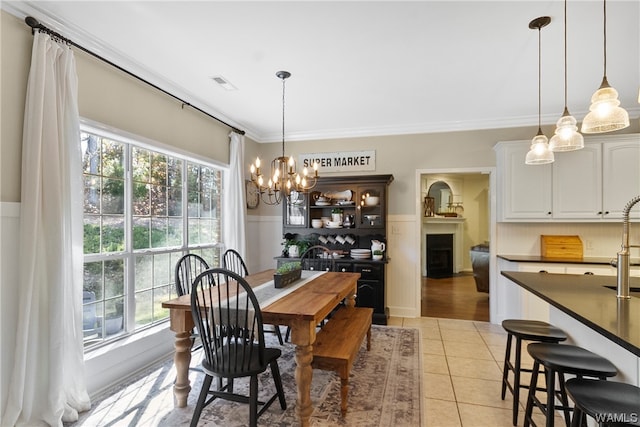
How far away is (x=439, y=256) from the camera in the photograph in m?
8.07

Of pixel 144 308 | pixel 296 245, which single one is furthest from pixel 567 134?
pixel 144 308

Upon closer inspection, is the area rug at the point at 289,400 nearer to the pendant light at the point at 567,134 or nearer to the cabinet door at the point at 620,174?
the pendant light at the point at 567,134

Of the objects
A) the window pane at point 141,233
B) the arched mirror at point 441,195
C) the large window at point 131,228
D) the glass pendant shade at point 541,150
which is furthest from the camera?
the arched mirror at point 441,195

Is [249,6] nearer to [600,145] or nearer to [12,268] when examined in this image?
[12,268]

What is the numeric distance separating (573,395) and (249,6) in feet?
8.84

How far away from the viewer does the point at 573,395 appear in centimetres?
133

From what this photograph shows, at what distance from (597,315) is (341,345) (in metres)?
1.53

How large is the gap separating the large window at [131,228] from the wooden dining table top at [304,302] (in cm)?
87

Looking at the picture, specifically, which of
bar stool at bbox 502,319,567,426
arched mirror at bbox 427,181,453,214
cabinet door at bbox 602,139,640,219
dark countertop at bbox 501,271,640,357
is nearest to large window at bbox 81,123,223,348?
bar stool at bbox 502,319,567,426

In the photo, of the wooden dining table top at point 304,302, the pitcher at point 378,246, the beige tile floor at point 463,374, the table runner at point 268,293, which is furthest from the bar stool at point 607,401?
the pitcher at point 378,246

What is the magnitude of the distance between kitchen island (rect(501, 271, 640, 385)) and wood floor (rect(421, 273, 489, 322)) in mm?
2285

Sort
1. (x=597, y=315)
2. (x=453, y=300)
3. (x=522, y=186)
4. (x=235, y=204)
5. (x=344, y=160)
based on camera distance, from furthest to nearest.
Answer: (x=453, y=300)
(x=344, y=160)
(x=235, y=204)
(x=522, y=186)
(x=597, y=315)

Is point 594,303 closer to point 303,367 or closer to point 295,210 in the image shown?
point 303,367

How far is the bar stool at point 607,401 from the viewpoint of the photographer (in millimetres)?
1189
